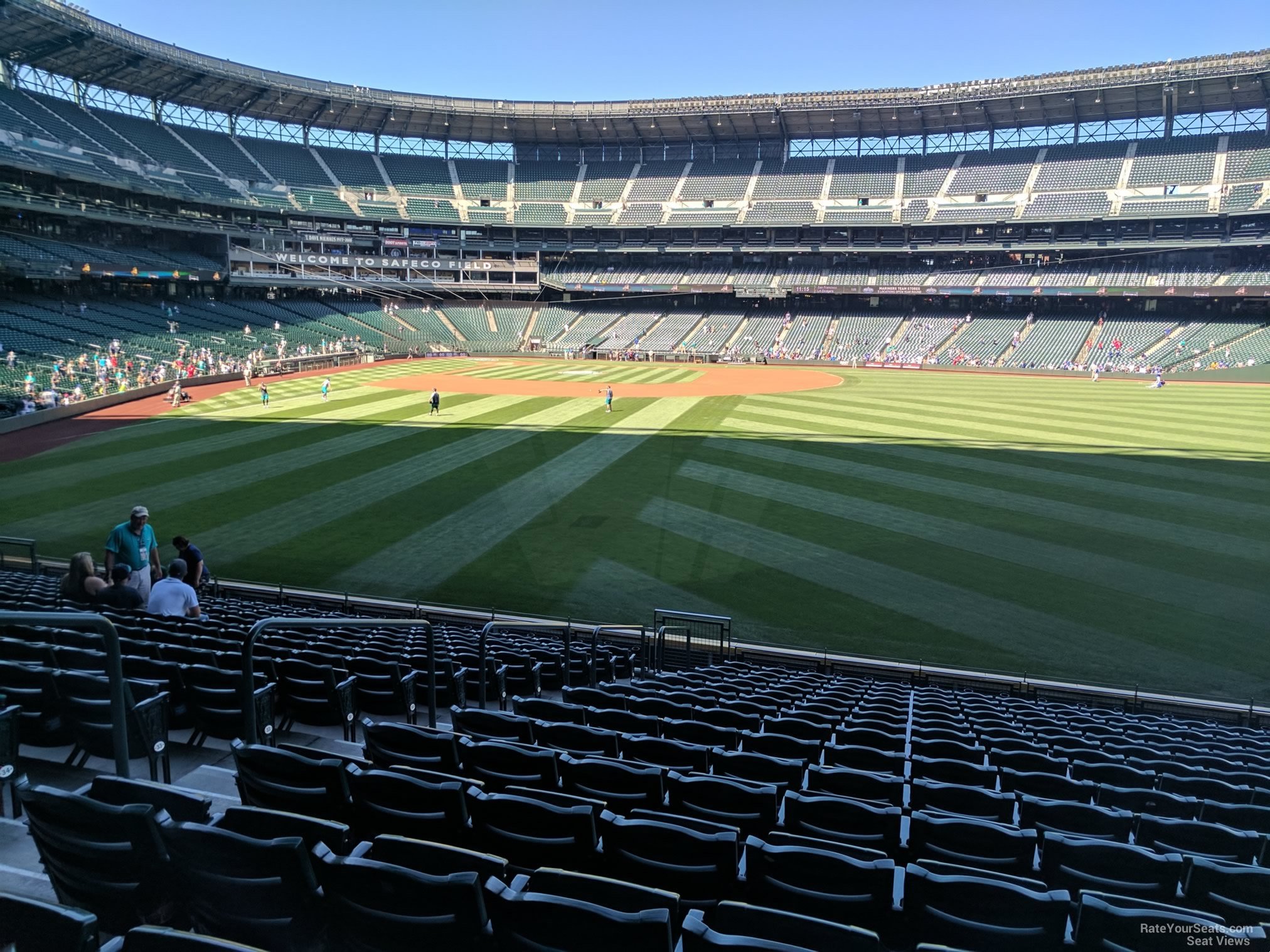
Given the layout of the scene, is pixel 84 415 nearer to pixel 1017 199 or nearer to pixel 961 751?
pixel 961 751

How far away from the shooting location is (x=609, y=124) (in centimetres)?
9100

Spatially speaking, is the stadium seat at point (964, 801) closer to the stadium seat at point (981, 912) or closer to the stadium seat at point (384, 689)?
the stadium seat at point (981, 912)

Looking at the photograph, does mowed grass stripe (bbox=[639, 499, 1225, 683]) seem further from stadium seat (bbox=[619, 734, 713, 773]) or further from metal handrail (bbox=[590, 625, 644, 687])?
stadium seat (bbox=[619, 734, 713, 773])

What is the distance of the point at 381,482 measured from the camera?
27859mm

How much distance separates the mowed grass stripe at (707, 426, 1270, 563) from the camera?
21.2 metres

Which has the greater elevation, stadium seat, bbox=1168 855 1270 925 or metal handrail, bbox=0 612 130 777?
metal handrail, bbox=0 612 130 777

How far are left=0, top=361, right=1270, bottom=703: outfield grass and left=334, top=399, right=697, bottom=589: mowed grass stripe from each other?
116 mm

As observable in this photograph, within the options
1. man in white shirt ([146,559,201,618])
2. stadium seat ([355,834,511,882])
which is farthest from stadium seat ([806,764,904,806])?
man in white shirt ([146,559,201,618])

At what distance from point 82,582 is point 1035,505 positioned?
24.8 metres

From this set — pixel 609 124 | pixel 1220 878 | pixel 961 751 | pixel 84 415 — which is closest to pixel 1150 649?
pixel 961 751

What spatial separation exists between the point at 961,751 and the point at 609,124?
93928 mm

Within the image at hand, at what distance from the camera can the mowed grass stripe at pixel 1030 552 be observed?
1766cm

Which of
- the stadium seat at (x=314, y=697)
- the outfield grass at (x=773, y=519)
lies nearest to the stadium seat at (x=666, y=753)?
the stadium seat at (x=314, y=697)

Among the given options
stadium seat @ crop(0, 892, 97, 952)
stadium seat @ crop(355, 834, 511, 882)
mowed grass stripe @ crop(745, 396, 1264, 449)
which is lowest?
stadium seat @ crop(355, 834, 511, 882)
